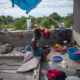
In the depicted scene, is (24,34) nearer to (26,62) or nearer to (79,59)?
(26,62)

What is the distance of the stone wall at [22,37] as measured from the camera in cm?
526

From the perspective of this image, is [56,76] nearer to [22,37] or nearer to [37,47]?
[37,47]

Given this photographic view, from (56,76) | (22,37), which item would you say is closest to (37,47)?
(56,76)

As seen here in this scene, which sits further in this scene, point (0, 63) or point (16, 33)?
point (16, 33)

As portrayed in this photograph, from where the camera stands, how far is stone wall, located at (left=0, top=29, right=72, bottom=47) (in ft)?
17.2

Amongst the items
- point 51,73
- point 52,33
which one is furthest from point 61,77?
point 52,33

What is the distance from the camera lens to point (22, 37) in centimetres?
534

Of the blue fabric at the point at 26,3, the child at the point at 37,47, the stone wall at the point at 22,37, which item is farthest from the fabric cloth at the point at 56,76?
the stone wall at the point at 22,37

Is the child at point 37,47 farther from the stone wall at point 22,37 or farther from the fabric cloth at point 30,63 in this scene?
the stone wall at point 22,37

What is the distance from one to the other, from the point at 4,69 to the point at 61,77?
2.27 m

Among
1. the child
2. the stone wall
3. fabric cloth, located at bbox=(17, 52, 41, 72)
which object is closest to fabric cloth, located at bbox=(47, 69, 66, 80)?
fabric cloth, located at bbox=(17, 52, 41, 72)

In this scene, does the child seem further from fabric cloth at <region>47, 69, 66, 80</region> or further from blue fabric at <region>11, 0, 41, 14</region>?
fabric cloth at <region>47, 69, 66, 80</region>

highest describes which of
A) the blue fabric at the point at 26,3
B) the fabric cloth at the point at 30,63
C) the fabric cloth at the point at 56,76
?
the blue fabric at the point at 26,3

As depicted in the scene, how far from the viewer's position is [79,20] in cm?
432
